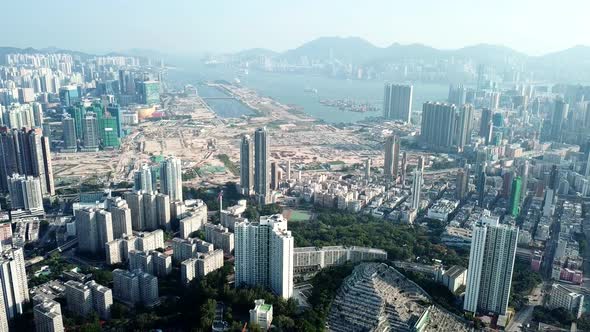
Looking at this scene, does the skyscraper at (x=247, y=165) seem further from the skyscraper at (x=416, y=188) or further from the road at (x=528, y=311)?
the road at (x=528, y=311)

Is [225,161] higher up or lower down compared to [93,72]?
lower down

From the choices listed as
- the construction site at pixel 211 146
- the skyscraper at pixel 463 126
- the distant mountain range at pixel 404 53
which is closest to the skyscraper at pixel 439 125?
the skyscraper at pixel 463 126

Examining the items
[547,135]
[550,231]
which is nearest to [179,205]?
[550,231]

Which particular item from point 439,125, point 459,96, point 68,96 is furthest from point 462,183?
point 68,96

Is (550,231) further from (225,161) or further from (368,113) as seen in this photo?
(368,113)

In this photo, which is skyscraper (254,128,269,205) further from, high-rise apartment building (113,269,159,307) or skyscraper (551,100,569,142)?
skyscraper (551,100,569,142)

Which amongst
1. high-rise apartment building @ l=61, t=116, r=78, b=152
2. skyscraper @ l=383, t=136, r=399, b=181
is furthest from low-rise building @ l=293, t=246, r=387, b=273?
high-rise apartment building @ l=61, t=116, r=78, b=152
